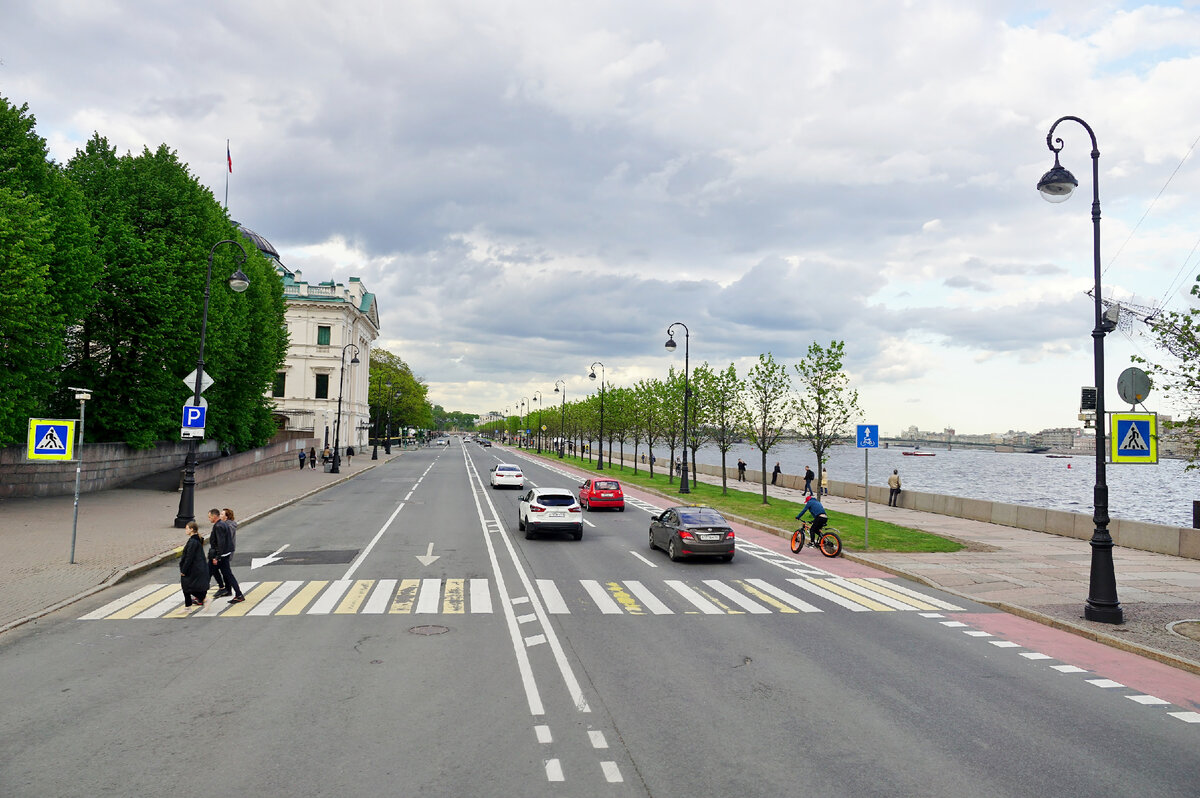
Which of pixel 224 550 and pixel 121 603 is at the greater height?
pixel 224 550

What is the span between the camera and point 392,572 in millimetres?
16781

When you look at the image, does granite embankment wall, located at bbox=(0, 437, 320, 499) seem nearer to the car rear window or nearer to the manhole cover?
the car rear window

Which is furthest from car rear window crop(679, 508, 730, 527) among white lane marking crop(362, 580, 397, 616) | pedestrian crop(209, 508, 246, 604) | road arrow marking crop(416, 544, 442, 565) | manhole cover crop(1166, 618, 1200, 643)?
pedestrian crop(209, 508, 246, 604)

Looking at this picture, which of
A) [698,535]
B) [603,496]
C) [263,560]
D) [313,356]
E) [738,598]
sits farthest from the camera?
[313,356]

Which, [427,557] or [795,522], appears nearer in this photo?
[427,557]

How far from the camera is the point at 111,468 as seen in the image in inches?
1328

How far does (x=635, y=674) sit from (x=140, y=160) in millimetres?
38409

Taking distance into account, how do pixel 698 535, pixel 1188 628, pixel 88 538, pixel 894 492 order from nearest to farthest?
pixel 1188 628
pixel 698 535
pixel 88 538
pixel 894 492

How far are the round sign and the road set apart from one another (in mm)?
4694

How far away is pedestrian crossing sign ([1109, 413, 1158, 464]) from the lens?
1368 centimetres

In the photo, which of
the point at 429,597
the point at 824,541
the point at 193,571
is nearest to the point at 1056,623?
the point at 824,541

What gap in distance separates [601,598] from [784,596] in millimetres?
3924

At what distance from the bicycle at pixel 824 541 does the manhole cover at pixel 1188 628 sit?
28.2 ft

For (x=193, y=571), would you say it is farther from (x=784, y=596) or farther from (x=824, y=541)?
(x=824, y=541)
